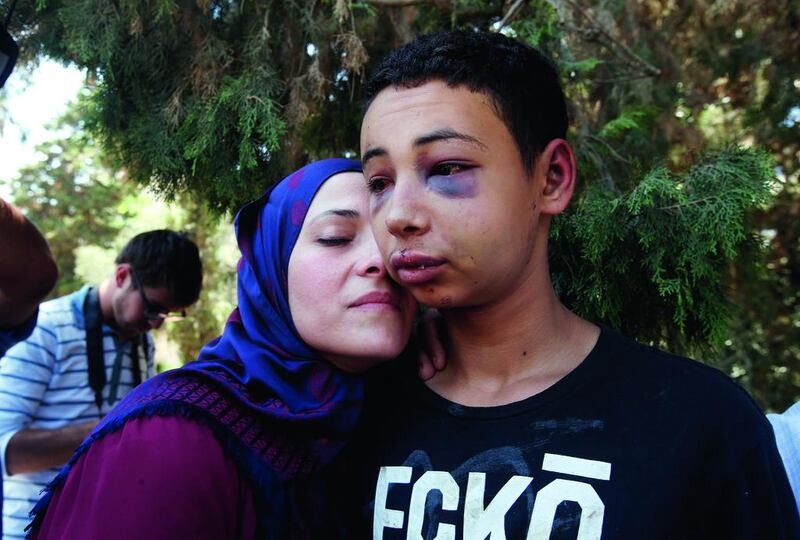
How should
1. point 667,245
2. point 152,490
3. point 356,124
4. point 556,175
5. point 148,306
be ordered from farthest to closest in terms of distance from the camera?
point 148,306 → point 356,124 → point 667,245 → point 556,175 → point 152,490

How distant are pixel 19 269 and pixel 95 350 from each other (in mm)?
842

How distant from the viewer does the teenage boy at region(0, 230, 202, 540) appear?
323 centimetres

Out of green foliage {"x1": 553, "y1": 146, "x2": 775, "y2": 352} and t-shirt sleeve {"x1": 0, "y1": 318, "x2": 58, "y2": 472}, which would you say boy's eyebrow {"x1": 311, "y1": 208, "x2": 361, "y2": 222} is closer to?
green foliage {"x1": 553, "y1": 146, "x2": 775, "y2": 352}

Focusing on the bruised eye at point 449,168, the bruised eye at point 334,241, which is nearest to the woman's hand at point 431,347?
the bruised eye at point 334,241

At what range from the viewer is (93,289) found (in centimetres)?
376

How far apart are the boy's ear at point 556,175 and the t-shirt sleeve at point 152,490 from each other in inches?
38.9

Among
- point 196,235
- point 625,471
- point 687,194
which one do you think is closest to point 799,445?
point 625,471

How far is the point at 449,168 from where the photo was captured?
162cm

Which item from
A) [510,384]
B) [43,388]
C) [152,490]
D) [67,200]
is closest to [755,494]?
[510,384]

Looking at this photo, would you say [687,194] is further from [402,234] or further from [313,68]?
[313,68]

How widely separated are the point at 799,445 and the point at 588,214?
90 cm

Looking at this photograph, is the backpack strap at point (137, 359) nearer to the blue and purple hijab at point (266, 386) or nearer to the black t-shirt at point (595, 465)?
the blue and purple hijab at point (266, 386)

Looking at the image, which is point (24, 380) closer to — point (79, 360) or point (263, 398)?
point (79, 360)

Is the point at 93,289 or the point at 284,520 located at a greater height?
the point at 93,289
